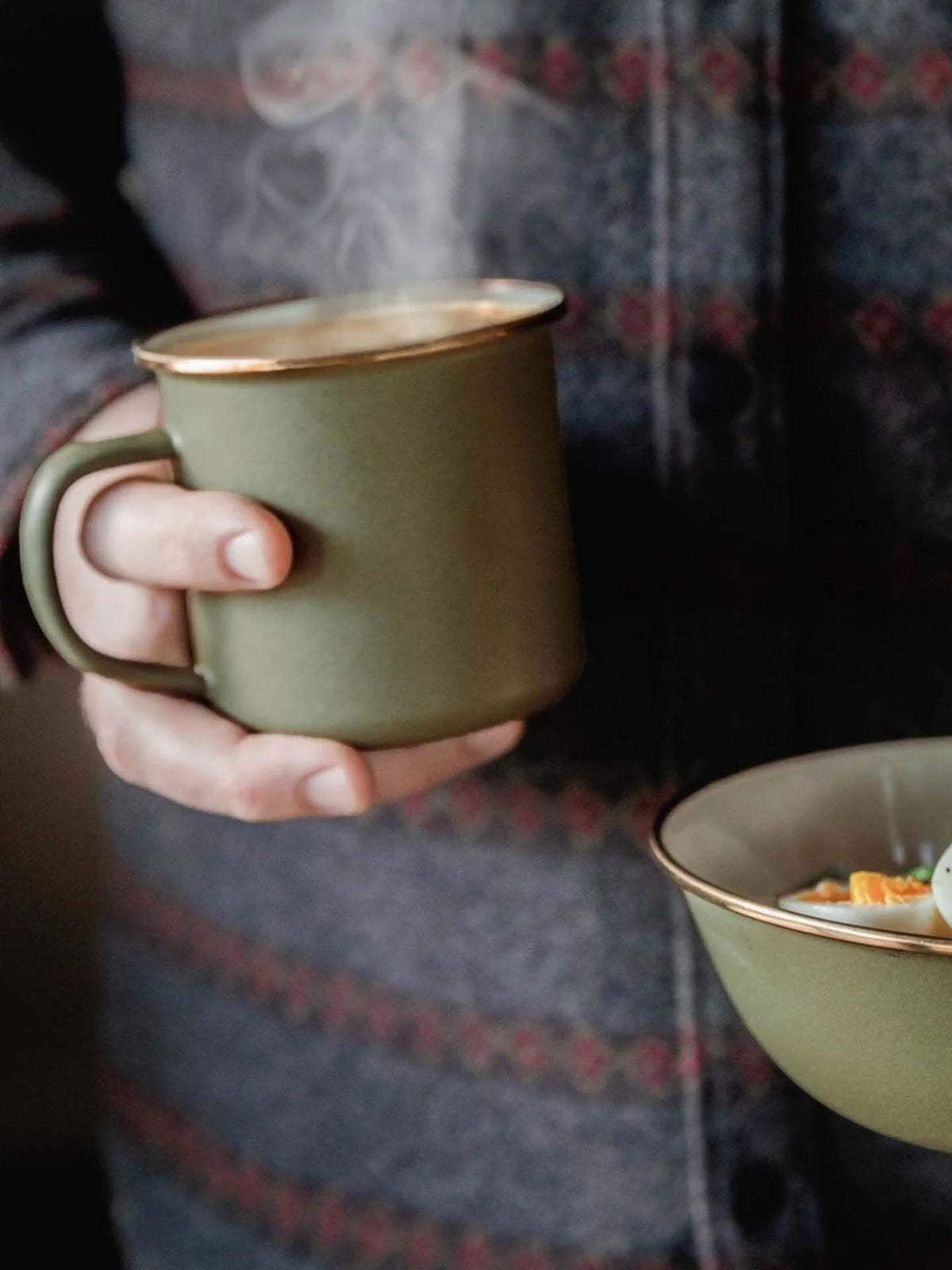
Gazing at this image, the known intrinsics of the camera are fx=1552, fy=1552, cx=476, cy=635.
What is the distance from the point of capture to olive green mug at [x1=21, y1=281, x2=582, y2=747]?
47 cm

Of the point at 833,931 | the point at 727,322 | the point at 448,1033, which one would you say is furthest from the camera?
the point at 448,1033

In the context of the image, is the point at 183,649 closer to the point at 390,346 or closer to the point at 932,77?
the point at 390,346

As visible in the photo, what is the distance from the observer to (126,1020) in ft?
2.75

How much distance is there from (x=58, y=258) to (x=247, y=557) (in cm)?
39

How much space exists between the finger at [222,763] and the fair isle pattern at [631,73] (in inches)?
11.1

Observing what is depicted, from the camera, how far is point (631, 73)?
614mm

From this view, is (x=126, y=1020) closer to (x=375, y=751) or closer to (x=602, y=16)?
(x=375, y=751)

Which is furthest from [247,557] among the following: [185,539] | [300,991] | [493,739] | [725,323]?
[300,991]

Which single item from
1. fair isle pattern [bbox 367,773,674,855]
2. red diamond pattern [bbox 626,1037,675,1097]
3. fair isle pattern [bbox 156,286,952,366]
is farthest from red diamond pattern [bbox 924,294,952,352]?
red diamond pattern [bbox 626,1037,675,1097]

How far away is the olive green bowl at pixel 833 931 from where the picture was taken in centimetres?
40

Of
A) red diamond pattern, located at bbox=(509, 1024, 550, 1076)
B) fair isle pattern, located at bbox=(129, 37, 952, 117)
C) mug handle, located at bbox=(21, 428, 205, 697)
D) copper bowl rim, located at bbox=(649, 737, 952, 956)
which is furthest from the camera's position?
red diamond pattern, located at bbox=(509, 1024, 550, 1076)

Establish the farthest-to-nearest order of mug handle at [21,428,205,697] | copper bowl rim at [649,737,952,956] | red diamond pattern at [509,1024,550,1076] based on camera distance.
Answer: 1. red diamond pattern at [509,1024,550,1076]
2. mug handle at [21,428,205,697]
3. copper bowl rim at [649,737,952,956]

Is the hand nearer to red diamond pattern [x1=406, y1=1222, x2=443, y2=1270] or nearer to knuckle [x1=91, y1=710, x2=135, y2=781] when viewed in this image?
knuckle [x1=91, y1=710, x2=135, y2=781]

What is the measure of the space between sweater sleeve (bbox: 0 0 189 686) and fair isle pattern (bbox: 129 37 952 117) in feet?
0.51
